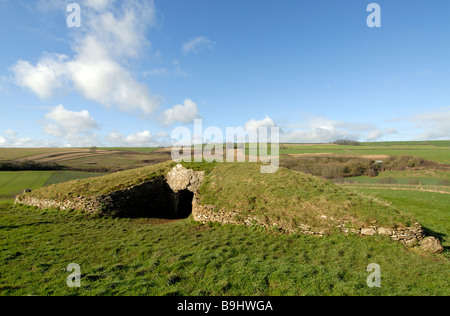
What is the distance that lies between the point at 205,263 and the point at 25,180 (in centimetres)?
4619

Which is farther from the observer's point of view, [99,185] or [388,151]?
[388,151]

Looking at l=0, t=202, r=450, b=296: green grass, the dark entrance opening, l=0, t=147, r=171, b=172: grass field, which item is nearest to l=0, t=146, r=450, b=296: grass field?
l=0, t=202, r=450, b=296: green grass

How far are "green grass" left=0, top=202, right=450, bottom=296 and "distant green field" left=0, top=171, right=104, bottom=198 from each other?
92.3 feet

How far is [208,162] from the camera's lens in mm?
18000

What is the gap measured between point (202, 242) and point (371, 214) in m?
8.65

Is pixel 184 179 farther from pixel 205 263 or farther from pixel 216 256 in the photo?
pixel 205 263

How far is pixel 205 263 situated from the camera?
738 centimetres

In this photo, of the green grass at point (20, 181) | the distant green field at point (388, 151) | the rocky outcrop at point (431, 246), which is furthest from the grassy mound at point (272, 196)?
the distant green field at point (388, 151)

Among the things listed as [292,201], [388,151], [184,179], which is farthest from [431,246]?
[388,151]

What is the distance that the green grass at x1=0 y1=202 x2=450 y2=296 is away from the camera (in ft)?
19.5
